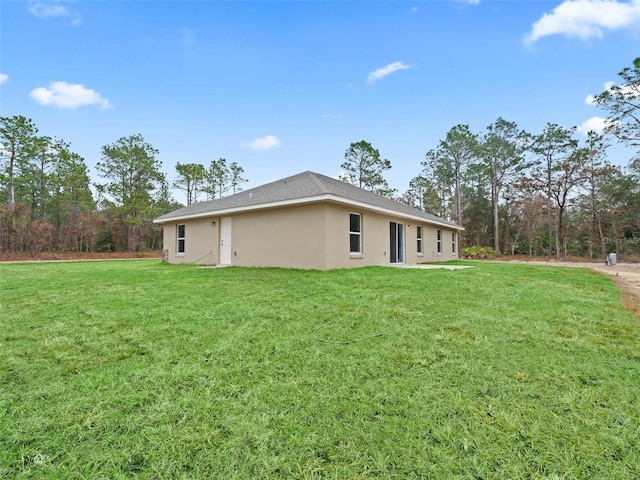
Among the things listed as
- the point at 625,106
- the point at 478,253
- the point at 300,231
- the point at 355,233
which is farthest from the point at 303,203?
the point at 625,106

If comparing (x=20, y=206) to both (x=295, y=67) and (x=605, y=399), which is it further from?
(x=605, y=399)

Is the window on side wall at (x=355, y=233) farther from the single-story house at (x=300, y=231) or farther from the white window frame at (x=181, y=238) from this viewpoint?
the white window frame at (x=181, y=238)

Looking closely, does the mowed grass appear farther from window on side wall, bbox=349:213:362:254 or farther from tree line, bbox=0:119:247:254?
tree line, bbox=0:119:247:254

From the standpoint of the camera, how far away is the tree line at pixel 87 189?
20422mm

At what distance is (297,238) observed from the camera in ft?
30.5

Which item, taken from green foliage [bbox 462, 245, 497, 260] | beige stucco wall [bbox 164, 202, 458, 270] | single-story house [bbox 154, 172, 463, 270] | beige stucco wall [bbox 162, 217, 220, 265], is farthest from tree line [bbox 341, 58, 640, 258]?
beige stucco wall [bbox 162, 217, 220, 265]

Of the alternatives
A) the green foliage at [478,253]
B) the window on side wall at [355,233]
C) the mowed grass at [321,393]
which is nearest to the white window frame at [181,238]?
the window on side wall at [355,233]

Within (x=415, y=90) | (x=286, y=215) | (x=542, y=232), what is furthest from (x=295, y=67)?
(x=542, y=232)

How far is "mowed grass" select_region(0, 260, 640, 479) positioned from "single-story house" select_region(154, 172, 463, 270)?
15.5 feet

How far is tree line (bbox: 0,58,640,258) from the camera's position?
19578mm

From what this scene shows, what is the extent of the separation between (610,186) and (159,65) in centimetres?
2827

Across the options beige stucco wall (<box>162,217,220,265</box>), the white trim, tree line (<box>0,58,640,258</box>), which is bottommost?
beige stucco wall (<box>162,217,220,265</box>)

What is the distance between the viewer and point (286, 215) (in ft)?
31.3

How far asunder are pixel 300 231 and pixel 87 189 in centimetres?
2609
